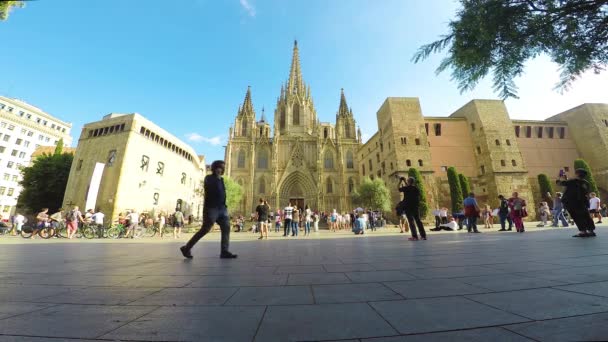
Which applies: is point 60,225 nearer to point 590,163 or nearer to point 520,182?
point 520,182

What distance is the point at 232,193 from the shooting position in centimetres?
3281

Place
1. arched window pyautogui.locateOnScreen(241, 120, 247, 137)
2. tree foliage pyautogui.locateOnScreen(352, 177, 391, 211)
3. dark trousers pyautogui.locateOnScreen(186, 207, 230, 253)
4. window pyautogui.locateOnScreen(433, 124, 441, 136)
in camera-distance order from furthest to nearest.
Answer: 1. arched window pyautogui.locateOnScreen(241, 120, 247, 137)
2. window pyautogui.locateOnScreen(433, 124, 441, 136)
3. tree foliage pyautogui.locateOnScreen(352, 177, 391, 211)
4. dark trousers pyautogui.locateOnScreen(186, 207, 230, 253)

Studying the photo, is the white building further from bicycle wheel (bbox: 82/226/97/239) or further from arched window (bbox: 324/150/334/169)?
arched window (bbox: 324/150/334/169)

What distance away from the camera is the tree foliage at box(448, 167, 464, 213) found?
77.1ft

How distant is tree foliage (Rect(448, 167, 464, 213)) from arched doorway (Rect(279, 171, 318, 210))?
17.7 m

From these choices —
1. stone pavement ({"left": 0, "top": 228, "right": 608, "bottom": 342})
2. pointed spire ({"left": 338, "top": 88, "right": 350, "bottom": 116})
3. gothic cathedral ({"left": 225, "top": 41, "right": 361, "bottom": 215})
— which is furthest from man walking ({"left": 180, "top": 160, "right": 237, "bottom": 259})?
pointed spire ({"left": 338, "top": 88, "right": 350, "bottom": 116})

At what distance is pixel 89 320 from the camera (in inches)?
55.2

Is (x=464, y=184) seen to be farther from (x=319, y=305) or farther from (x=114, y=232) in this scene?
(x=114, y=232)

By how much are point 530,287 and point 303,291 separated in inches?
68.6

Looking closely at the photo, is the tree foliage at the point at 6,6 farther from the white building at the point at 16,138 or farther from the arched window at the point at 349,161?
the white building at the point at 16,138

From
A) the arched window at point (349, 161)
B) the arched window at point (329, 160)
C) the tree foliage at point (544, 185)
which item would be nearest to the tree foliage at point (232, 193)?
the arched window at point (329, 160)

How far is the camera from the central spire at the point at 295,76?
45.4 meters

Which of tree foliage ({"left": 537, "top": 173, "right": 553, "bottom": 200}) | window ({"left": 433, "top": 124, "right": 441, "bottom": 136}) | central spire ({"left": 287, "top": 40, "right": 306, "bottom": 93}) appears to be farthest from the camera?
central spire ({"left": 287, "top": 40, "right": 306, "bottom": 93})

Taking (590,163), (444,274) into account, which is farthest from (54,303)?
(590,163)
